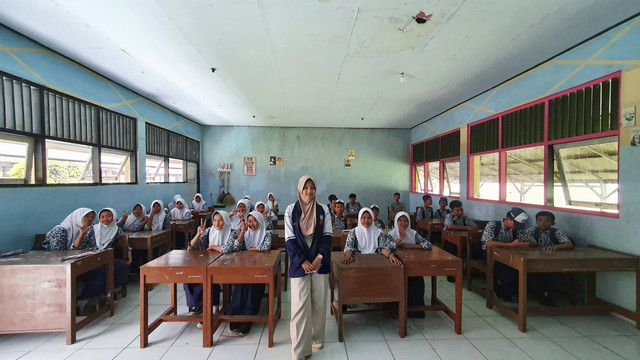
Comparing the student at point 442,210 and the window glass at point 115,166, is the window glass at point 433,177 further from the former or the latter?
the window glass at point 115,166

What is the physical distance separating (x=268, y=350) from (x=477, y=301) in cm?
281

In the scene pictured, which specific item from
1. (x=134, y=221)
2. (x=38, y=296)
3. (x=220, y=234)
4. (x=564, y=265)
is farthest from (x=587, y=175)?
(x=134, y=221)

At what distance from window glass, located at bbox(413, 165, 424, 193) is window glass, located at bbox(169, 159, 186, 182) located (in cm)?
760

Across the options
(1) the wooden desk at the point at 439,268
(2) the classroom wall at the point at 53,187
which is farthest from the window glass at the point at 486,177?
(2) the classroom wall at the point at 53,187

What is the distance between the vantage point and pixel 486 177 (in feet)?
17.2

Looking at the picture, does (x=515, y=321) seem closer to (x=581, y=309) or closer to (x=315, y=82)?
(x=581, y=309)

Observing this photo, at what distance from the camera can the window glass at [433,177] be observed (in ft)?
23.5

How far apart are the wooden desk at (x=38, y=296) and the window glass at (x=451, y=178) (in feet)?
23.0

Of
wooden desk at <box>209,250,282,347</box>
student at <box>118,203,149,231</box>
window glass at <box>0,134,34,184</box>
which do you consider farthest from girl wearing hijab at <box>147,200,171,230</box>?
wooden desk at <box>209,250,282,347</box>

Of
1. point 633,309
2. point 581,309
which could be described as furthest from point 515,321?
point 633,309

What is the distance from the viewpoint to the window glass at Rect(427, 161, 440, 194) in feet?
23.5

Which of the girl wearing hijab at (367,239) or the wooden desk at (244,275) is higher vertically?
the girl wearing hijab at (367,239)

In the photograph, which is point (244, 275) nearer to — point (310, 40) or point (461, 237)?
point (310, 40)

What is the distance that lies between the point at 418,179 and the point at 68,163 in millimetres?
8678
